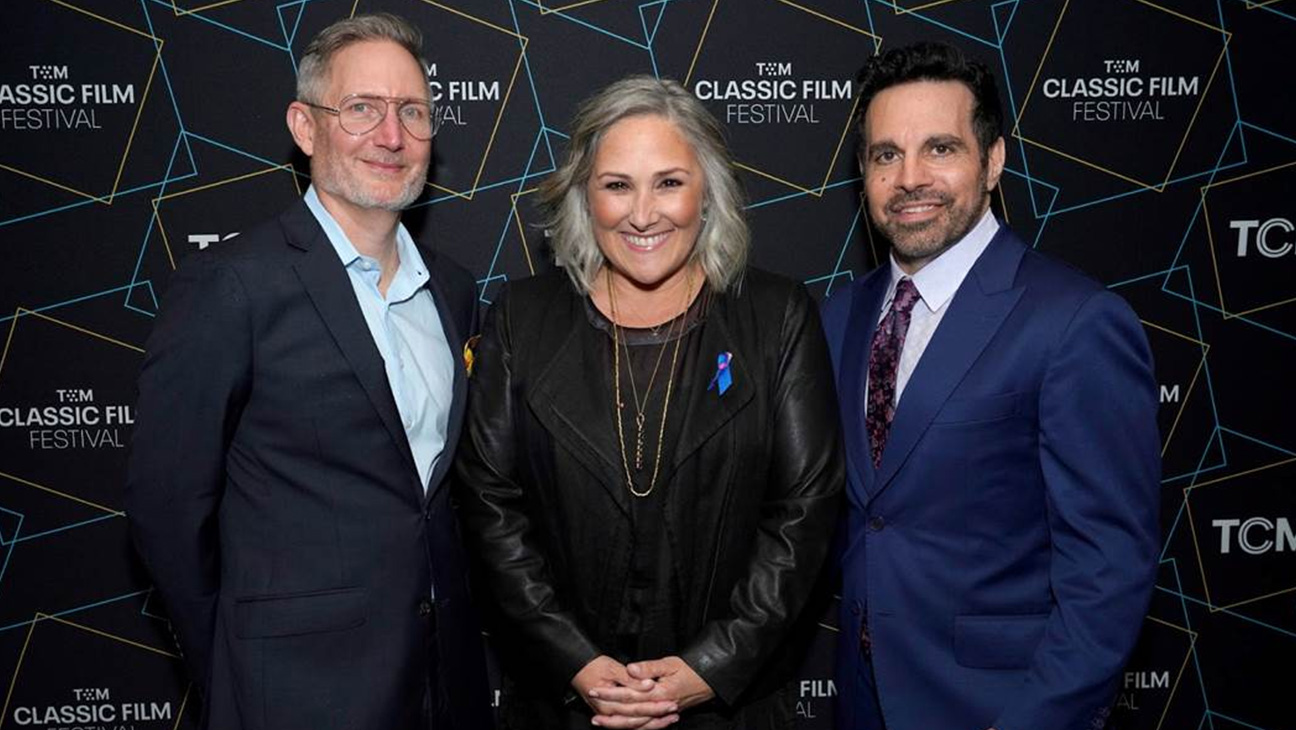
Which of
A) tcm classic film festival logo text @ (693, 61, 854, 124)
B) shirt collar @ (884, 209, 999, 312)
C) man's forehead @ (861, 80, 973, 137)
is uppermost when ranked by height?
tcm classic film festival logo text @ (693, 61, 854, 124)

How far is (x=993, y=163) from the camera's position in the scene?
2.08 metres

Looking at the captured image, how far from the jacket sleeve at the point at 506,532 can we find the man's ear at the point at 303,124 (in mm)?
569

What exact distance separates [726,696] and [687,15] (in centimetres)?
185

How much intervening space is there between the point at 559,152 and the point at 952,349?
1.37 meters

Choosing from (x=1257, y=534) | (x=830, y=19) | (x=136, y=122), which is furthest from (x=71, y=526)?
(x=1257, y=534)

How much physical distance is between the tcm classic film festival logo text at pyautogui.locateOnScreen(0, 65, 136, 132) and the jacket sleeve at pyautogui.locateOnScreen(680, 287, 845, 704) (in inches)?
80.1

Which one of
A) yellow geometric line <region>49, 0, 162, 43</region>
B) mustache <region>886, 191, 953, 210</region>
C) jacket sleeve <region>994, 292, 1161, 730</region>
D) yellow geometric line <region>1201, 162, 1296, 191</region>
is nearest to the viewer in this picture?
jacket sleeve <region>994, 292, 1161, 730</region>

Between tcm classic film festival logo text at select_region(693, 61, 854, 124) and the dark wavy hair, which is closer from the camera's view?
the dark wavy hair

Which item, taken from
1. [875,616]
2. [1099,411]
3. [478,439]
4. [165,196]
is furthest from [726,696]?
[165,196]

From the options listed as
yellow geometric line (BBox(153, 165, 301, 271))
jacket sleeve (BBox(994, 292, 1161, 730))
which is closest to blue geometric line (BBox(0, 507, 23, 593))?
yellow geometric line (BBox(153, 165, 301, 271))

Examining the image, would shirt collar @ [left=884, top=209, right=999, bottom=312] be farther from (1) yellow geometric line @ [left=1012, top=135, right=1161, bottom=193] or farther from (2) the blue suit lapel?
(1) yellow geometric line @ [left=1012, top=135, right=1161, bottom=193]

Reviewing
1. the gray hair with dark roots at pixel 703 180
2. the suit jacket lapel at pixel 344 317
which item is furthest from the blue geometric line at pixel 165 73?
the gray hair with dark roots at pixel 703 180

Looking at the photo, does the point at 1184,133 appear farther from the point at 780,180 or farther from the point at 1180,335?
the point at 780,180

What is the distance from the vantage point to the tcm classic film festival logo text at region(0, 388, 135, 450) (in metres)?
2.82
